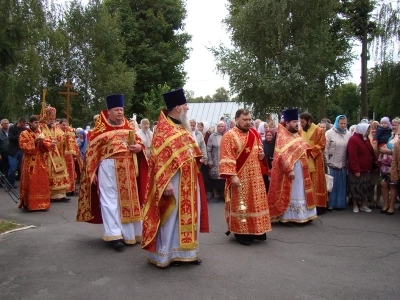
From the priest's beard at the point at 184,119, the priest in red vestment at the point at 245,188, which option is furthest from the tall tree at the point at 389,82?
the priest's beard at the point at 184,119

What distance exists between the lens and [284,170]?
7.68 m

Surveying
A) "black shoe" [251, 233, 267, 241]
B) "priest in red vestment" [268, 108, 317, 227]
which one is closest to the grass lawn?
"black shoe" [251, 233, 267, 241]

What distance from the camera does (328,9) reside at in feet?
88.3

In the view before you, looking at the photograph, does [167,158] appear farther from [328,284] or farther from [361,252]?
[361,252]

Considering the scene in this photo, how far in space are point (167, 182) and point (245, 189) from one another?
1730 mm

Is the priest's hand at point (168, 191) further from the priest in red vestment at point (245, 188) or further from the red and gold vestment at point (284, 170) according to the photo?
the red and gold vestment at point (284, 170)

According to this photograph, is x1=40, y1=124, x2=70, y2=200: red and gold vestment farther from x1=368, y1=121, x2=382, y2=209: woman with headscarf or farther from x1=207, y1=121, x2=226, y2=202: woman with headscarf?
x1=368, y1=121, x2=382, y2=209: woman with headscarf

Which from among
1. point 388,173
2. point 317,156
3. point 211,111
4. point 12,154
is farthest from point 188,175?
point 211,111

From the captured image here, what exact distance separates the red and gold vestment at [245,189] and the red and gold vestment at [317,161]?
2.67 m

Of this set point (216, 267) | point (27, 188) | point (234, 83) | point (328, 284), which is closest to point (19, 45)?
point (27, 188)

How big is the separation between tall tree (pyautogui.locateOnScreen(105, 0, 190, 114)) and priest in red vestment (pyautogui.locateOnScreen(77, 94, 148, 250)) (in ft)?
90.0

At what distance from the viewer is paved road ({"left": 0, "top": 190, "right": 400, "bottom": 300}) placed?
4.65m

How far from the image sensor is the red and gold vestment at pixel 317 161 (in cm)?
899

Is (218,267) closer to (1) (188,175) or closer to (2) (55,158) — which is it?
(1) (188,175)
